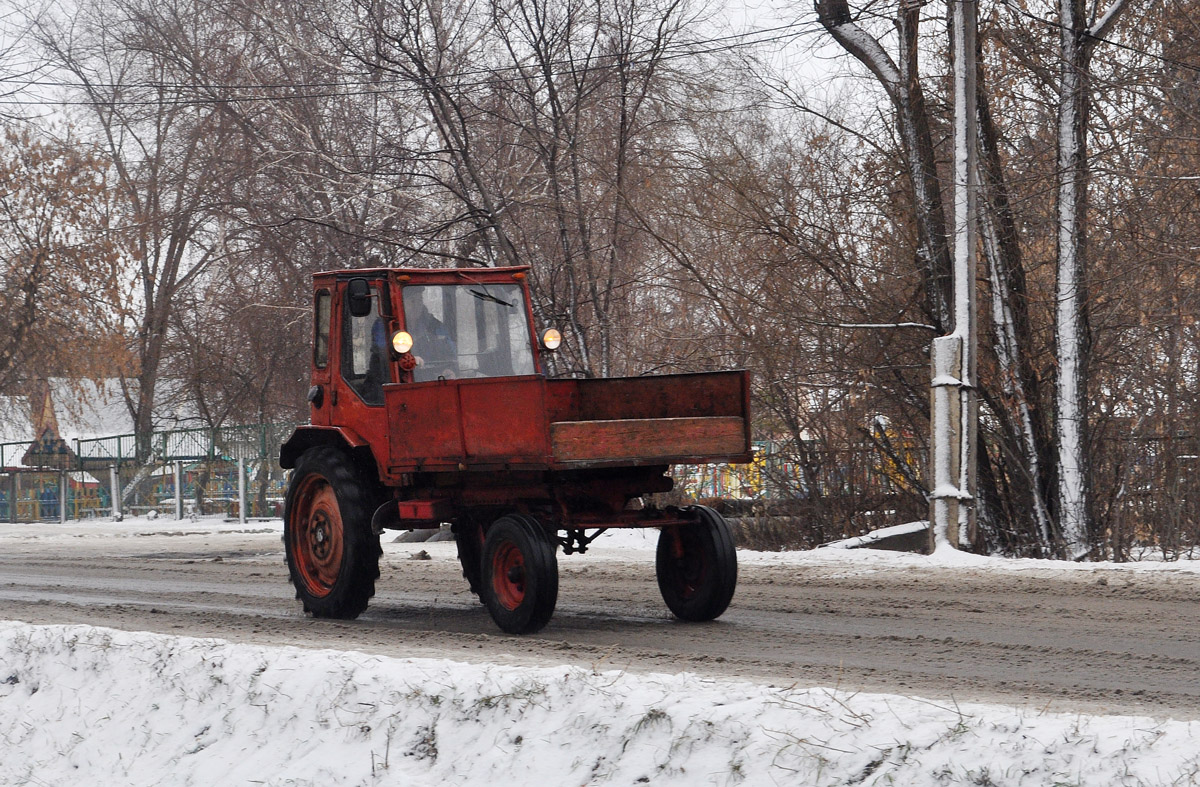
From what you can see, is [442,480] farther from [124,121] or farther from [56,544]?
[124,121]

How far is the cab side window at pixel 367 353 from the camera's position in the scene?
9891 millimetres

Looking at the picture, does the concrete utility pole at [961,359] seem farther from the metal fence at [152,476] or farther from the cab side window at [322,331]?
the metal fence at [152,476]

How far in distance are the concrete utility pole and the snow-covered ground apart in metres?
8.45


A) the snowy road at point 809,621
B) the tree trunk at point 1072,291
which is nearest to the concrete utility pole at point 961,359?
the snowy road at point 809,621

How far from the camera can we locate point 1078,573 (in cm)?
Answer: 1162

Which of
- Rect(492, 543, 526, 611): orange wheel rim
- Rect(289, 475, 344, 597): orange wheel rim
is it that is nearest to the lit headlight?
Rect(289, 475, 344, 597): orange wheel rim

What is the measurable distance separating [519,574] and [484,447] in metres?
0.87

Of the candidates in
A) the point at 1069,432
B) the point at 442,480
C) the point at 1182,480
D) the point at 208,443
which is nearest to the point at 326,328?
the point at 442,480

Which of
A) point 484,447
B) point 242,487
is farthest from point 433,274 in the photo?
point 242,487

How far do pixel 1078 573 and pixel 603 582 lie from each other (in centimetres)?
405

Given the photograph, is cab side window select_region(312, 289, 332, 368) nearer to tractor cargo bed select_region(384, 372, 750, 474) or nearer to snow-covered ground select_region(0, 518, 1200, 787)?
tractor cargo bed select_region(384, 372, 750, 474)

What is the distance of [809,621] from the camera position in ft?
30.2

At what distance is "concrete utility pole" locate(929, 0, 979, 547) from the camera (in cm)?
1415

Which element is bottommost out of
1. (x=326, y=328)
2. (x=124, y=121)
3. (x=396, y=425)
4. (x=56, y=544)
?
(x=56, y=544)
